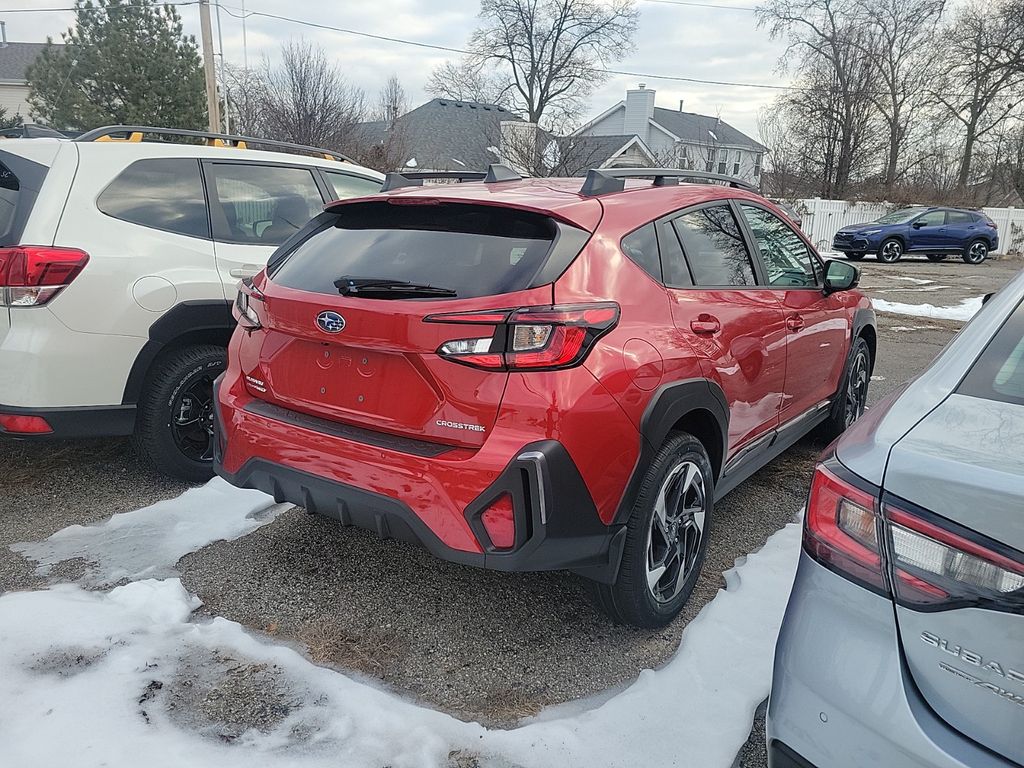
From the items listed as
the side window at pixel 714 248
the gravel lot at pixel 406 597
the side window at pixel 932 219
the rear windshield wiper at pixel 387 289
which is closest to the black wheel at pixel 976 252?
the side window at pixel 932 219

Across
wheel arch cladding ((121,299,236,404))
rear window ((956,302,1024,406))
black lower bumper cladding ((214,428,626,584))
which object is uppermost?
rear window ((956,302,1024,406))

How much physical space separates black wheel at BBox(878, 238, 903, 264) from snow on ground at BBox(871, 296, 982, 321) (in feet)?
31.6

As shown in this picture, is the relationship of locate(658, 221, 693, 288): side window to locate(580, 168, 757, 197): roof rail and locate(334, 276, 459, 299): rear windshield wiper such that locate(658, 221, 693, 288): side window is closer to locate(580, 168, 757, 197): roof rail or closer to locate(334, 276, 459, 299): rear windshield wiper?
locate(580, 168, 757, 197): roof rail

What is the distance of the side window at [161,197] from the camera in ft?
12.5

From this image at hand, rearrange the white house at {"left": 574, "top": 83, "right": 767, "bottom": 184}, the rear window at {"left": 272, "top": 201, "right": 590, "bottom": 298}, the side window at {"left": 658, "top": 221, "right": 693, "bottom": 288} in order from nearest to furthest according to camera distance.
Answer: the rear window at {"left": 272, "top": 201, "right": 590, "bottom": 298}, the side window at {"left": 658, "top": 221, "right": 693, "bottom": 288}, the white house at {"left": 574, "top": 83, "right": 767, "bottom": 184}

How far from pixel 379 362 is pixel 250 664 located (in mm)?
1128

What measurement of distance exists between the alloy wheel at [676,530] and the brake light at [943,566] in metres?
1.24

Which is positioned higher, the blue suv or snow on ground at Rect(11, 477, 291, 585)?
the blue suv

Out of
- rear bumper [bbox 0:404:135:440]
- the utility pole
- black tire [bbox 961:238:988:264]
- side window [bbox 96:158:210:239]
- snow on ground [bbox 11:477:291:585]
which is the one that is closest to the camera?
snow on ground [bbox 11:477:291:585]

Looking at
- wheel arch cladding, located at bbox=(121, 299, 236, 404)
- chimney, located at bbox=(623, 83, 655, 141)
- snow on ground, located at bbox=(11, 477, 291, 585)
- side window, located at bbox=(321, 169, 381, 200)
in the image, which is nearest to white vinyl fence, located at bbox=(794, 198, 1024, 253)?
chimney, located at bbox=(623, 83, 655, 141)

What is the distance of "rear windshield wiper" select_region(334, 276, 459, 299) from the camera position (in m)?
2.45

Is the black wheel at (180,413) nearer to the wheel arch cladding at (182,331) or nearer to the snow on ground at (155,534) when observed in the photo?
the wheel arch cladding at (182,331)

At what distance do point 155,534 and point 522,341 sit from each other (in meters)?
2.24

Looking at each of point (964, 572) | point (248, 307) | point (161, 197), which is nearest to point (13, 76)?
point (161, 197)
